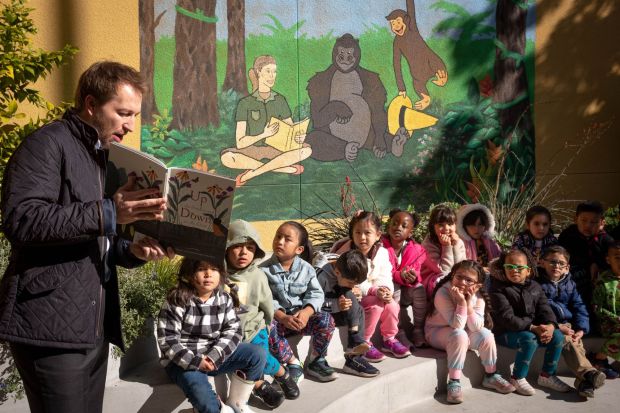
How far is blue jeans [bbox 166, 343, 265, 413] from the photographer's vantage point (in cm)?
403

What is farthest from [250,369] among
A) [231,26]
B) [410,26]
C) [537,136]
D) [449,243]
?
[537,136]

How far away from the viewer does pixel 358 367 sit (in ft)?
17.0

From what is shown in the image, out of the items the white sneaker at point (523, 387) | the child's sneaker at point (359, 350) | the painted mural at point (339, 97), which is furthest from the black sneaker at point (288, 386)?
the painted mural at point (339, 97)

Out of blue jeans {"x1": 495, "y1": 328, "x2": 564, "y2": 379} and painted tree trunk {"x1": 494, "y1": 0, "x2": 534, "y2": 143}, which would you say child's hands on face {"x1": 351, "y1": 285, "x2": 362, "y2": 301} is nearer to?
blue jeans {"x1": 495, "y1": 328, "x2": 564, "y2": 379}

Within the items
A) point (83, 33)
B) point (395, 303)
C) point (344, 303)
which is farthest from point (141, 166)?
point (83, 33)

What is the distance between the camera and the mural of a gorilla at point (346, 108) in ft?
26.5

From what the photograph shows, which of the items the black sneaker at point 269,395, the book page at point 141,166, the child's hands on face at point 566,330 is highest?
the book page at point 141,166

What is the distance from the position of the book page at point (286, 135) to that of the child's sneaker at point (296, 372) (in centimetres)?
335

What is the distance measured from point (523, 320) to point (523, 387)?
0.47m

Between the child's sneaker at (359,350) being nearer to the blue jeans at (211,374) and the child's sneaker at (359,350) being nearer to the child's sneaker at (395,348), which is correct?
the child's sneaker at (395,348)

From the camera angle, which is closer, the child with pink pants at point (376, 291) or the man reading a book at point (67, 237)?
the man reading a book at point (67, 237)

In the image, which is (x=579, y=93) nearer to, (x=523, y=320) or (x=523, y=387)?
(x=523, y=320)

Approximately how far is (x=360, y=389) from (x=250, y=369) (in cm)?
91

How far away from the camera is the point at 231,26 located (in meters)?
7.68
